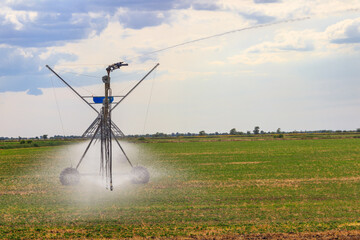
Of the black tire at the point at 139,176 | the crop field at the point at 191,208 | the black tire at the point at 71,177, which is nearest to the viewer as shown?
the crop field at the point at 191,208

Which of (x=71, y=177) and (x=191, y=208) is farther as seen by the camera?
(x=71, y=177)

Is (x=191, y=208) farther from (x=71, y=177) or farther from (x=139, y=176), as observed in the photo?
(x=71, y=177)

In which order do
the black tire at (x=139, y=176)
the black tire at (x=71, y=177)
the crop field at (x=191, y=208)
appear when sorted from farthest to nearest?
the black tire at (x=139, y=176) < the black tire at (x=71, y=177) < the crop field at (x=191, y=208)

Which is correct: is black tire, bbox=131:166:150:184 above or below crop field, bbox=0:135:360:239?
above

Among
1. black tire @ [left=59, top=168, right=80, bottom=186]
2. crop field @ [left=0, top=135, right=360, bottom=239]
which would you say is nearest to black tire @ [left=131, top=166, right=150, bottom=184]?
crop field @ [left=0, top=135, right=360, bottom=239]

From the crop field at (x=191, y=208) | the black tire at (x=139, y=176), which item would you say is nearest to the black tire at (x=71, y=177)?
the crop field at (x=191, y=208)

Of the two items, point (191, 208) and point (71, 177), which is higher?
point (71, 177)

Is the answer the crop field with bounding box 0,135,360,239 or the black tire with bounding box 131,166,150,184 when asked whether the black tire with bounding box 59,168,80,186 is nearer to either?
the crop field with bounding box 0,135,360,239

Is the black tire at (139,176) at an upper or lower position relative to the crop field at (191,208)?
upper

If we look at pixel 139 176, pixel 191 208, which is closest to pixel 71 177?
pixel 139 176

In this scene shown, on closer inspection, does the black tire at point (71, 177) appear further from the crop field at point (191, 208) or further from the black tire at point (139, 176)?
the black tire at point (139, 176)

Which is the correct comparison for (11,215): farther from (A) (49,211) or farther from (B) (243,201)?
(B) (243,201)

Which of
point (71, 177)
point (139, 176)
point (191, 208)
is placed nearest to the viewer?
point (191, 208)

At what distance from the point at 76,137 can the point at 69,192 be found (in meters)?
3.90
